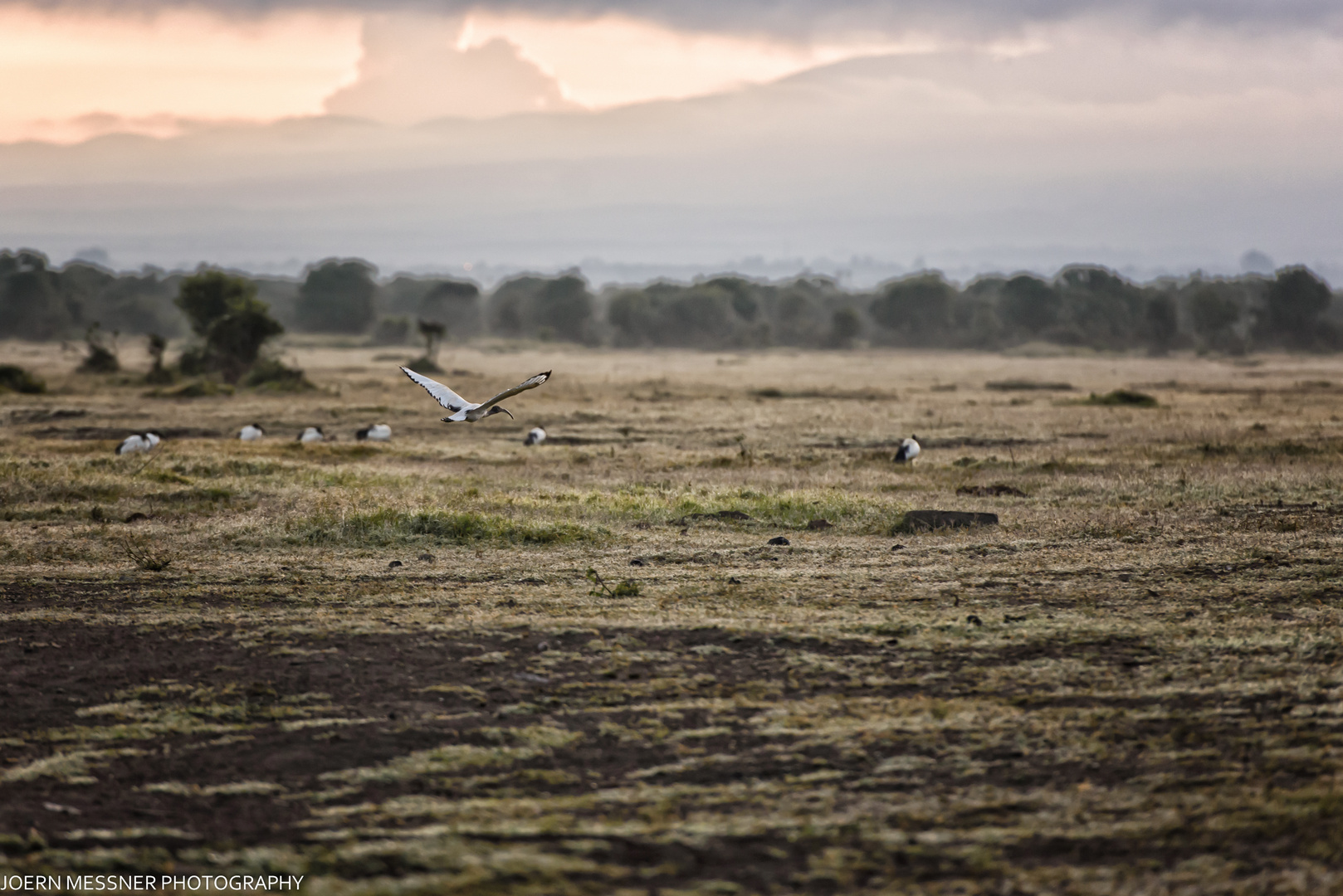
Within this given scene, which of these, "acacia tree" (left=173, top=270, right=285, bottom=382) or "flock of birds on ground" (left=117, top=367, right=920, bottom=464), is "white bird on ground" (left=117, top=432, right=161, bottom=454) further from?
"acacia tree" (left=173, top=270, right=285, bottom=382)

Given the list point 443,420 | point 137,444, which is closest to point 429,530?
point 443,420

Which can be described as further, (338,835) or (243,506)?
(243,506)

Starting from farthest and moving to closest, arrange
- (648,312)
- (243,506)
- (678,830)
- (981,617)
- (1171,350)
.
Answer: (648,312)
(1171,350)
(243,506)
(981,617)
(678,830)

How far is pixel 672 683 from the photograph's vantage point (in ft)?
29.3

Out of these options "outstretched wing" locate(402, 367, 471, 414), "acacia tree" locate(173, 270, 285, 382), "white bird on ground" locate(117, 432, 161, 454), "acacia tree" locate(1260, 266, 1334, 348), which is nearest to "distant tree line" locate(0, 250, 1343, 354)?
"acacia tree" locate(1260, 266, 1334, 348)

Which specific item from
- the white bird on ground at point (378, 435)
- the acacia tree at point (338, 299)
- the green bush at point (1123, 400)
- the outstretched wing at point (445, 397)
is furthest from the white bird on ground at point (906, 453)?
the acacia tree at point (338, 299)

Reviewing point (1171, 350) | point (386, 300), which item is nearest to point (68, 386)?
point (1171, 350)

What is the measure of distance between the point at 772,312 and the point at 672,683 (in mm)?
118131

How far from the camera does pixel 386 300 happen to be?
15062cm

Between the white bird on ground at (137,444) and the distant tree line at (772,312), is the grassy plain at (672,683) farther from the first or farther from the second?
the distant tree line at (772,312)

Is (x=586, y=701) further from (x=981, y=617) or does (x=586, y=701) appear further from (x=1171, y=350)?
(x=1171, y=350)

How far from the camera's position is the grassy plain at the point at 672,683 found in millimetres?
6215

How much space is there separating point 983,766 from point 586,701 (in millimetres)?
2963

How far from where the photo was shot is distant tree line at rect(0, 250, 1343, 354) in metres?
100
